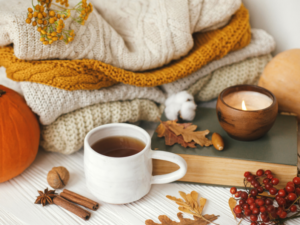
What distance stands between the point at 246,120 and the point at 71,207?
16.4 inches

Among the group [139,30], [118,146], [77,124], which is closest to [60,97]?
[77,124]

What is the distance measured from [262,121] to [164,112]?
0.91 feet

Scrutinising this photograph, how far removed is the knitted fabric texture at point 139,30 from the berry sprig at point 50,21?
2 cm

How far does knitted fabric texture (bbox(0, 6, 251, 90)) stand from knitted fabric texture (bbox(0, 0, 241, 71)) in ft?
0.07

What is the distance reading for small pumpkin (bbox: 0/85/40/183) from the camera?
61cm

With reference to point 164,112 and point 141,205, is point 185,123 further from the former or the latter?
point 141,205

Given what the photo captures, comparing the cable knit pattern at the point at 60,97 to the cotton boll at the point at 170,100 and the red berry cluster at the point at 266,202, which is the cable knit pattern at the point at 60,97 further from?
the red berry cluster at the point at 266,202

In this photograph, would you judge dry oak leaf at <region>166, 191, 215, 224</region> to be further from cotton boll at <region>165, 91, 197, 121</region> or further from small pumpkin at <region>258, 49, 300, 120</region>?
small pumpkin at <region>258, 49, 300, 120</region>

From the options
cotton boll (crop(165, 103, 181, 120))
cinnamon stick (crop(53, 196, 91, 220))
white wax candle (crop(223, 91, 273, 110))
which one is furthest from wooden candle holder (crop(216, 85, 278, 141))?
cinnamon stick (crop(53, 196, 91, 220))

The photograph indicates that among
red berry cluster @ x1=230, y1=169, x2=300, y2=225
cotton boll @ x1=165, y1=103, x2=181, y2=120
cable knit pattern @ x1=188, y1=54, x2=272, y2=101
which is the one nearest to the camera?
red berry cluster @ x1=230, y1=169, x2=300, y2=225

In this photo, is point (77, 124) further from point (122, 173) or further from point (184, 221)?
point (184, 221)

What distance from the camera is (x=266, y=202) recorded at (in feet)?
1.80

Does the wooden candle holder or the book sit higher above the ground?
the wooden candle holder

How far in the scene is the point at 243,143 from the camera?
0.66 m
